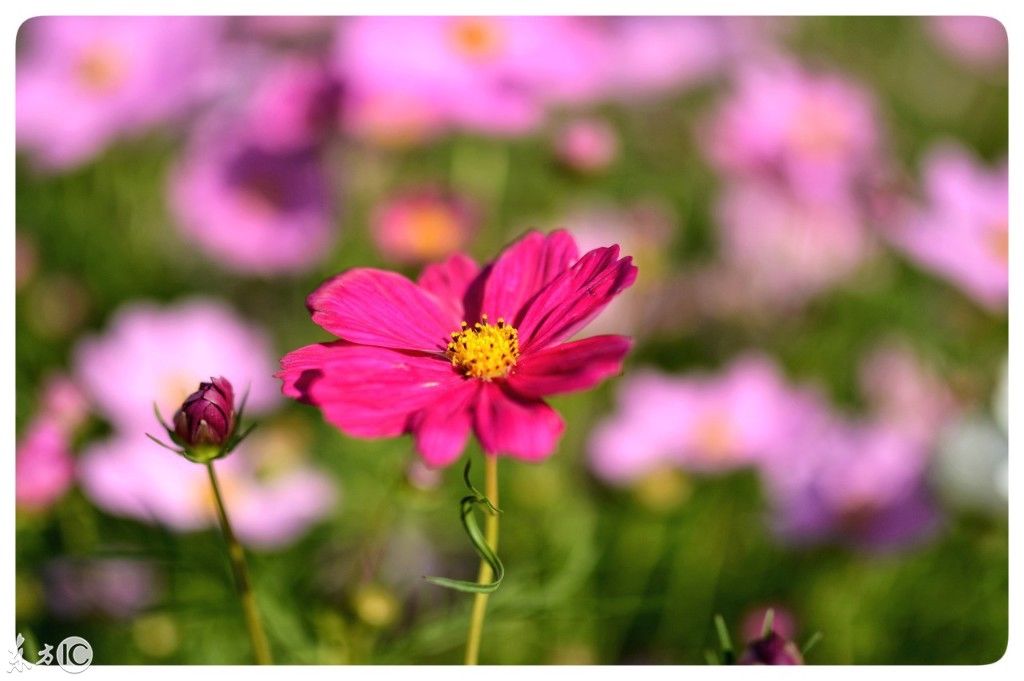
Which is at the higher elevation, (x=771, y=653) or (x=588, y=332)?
(x=588, y=332)

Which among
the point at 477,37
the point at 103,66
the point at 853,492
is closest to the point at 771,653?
the point at 853,492

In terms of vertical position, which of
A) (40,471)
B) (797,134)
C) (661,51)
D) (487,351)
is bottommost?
(40,471)

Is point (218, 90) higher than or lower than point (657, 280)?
higher

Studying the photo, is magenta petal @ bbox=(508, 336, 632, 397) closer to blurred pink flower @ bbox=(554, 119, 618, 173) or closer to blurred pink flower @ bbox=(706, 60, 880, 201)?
blurred pink flower @ bbox=(554, 119, 618, 173)

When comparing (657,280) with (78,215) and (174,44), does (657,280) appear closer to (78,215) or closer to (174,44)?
(174,44)

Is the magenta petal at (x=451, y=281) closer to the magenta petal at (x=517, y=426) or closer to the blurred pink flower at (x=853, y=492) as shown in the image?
the magenta petal at (x=517, y=426)

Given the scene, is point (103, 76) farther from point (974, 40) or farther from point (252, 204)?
point (974, 40)
